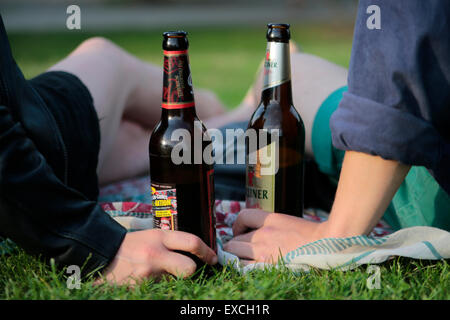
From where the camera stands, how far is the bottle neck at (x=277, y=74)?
1555 mm

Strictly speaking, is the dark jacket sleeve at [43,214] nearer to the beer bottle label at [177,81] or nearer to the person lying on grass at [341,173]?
the person lying on grass at [341,173]

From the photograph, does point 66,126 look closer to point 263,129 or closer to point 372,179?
point 263,129

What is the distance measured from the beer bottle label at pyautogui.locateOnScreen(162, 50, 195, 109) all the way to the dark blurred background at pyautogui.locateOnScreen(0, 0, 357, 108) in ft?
12.4

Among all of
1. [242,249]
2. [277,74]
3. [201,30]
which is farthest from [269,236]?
[201,30]

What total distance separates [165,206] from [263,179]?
1.23ft

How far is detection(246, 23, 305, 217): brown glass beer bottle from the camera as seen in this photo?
1589 mm

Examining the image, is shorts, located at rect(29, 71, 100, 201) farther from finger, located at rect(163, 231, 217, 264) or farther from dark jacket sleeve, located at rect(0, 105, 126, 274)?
finger, located at rect(163, 231, 217, 264)

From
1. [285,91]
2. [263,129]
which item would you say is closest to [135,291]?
[263,129]

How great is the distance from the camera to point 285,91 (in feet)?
5.31

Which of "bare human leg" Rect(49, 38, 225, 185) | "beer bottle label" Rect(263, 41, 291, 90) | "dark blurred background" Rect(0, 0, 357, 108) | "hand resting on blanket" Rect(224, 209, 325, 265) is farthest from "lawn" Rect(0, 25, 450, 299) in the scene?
"dark blurred background" Rect(0, 0, 357, 108)

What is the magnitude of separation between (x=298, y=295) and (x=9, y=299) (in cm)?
76

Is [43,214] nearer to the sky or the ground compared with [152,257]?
nearer to the sky

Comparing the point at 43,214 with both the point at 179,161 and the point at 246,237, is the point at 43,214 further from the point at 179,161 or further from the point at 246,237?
the point at 246,237

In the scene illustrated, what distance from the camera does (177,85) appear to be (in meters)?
1.40
